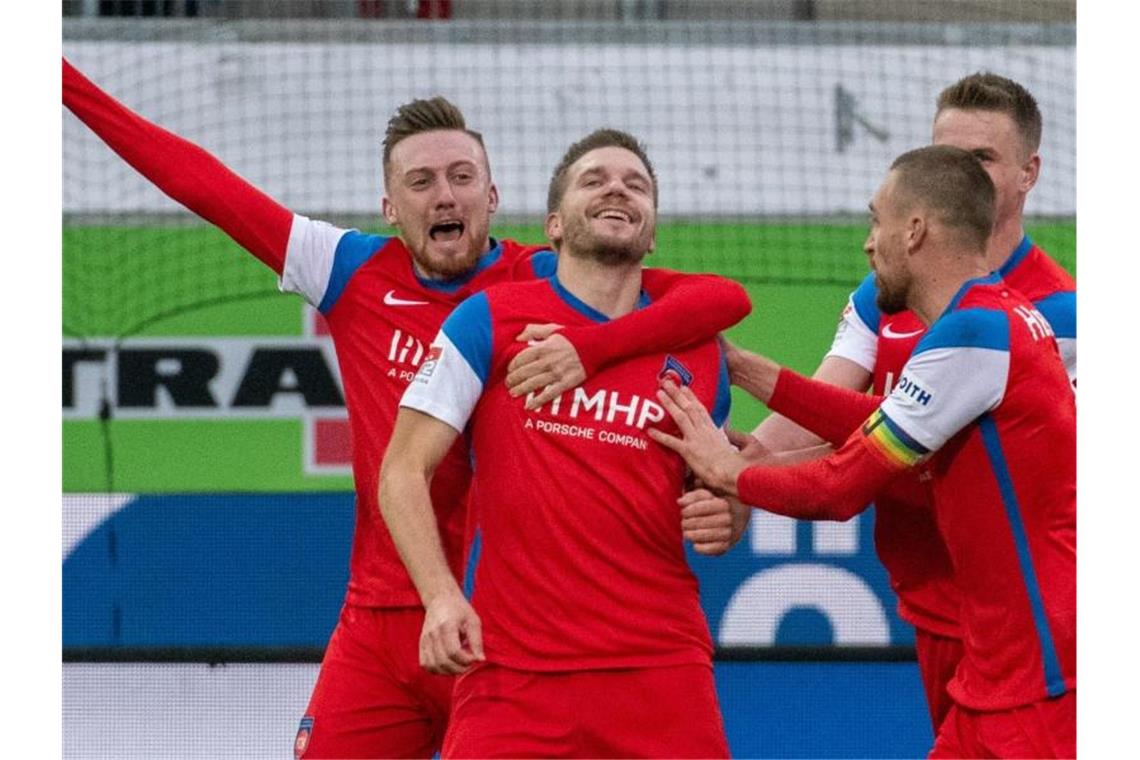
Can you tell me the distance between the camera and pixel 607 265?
12.0 feet

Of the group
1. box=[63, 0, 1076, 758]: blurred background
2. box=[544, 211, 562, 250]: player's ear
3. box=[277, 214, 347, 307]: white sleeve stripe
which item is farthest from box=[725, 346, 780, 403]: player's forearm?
box=[63, 0, 1076, 758]: blurred background

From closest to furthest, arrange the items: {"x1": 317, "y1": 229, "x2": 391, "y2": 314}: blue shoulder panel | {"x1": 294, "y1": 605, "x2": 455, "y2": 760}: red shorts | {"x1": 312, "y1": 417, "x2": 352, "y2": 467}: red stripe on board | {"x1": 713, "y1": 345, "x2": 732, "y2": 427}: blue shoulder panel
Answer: {"x1": 713, "y1": 345, "x2": 732, "y2": 427}: blue shoulder panel → {"x1": 294, "y1": 605, "x2": 455, "y2": 760}: red shorts → {"x1": 317, "y1": 229, "x2": 391, "y2": 314}: blue shoulder panel → {"x1": 312, "y1": 417, "x2": 352, "y2": 467}: red stripe on board

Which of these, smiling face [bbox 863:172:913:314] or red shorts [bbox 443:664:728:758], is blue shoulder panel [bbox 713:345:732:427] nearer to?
smiling face [bbox 863:172:913:314]

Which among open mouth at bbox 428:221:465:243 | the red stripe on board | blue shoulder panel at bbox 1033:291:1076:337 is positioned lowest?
the red stripe on board

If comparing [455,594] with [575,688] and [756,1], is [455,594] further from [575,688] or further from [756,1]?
[756,1]

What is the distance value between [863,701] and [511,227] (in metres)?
2.47

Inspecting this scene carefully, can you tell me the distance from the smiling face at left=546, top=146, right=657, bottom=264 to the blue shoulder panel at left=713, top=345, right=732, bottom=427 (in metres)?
0.31

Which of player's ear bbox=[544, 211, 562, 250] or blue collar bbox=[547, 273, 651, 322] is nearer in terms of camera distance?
blue collar bbox=[547, 273, 651, 322]

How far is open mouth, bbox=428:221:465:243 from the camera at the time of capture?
4.16 meters

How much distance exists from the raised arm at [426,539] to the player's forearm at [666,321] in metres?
0.34

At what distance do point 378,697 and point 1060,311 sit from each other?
6.16 feet

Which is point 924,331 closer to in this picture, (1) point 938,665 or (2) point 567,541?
(1) point 938,665

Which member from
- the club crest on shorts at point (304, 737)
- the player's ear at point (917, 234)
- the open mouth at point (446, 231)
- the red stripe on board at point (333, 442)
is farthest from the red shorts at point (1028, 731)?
the red stripe on board at point (333, 442)

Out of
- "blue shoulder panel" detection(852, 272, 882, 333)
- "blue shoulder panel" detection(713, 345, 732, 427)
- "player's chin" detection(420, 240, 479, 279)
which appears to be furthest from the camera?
"blue shoulder panel" detection(852, 272, 882, 333)
